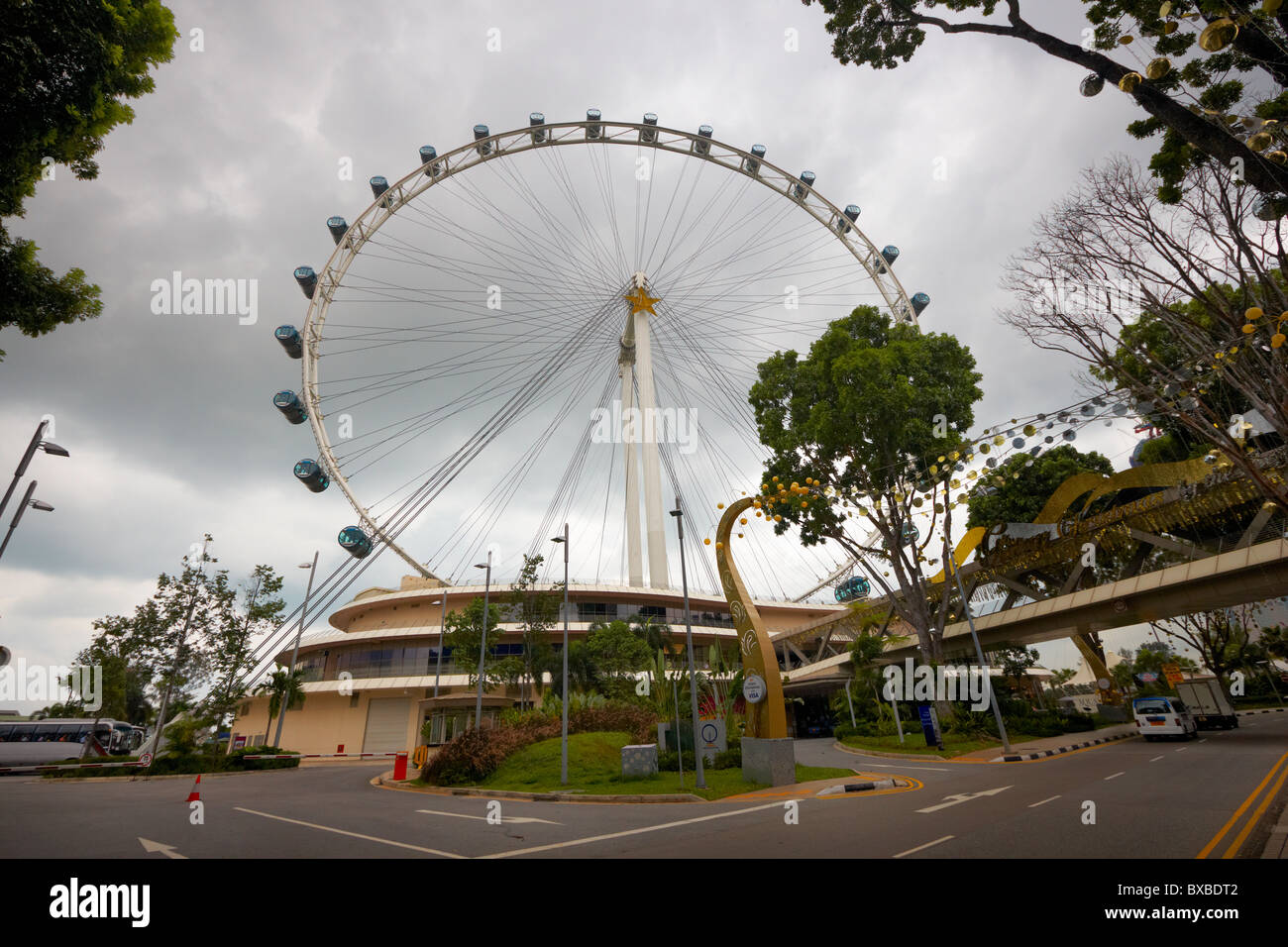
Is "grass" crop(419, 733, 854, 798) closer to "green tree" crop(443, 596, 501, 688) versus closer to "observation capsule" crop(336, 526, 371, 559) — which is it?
"green tree" crop(443, 596, 501, 688)

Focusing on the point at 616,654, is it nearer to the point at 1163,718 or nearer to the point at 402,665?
the point at 402,665

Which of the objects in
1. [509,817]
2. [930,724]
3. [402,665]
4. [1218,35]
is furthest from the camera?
[402,665]

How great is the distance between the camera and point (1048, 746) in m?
25.2

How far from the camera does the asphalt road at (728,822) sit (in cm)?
808

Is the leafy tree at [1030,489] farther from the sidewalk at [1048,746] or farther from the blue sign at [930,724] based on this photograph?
the blue sign at [930,724]

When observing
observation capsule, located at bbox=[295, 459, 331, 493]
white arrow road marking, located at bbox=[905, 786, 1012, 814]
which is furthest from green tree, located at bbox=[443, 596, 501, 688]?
white arrow road marking, located at bbox=[905, 786, 1012, 814]

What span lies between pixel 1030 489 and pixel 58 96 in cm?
4518

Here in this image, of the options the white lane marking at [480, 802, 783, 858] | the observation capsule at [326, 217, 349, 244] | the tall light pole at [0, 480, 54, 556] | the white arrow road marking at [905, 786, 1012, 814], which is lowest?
the white arrow road marking at [905, 786, 1012, 814]

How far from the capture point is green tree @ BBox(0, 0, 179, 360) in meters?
8.54

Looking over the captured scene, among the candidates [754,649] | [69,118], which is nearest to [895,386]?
[754,649]

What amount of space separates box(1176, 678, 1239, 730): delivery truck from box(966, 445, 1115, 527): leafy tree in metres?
12.6

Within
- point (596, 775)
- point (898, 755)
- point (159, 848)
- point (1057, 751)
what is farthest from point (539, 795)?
point (1057, 751)

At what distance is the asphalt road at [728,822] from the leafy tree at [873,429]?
1023 cm

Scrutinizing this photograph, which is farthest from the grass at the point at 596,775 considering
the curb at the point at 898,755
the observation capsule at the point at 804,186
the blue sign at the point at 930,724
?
the observation capsule at the point at 804,186
